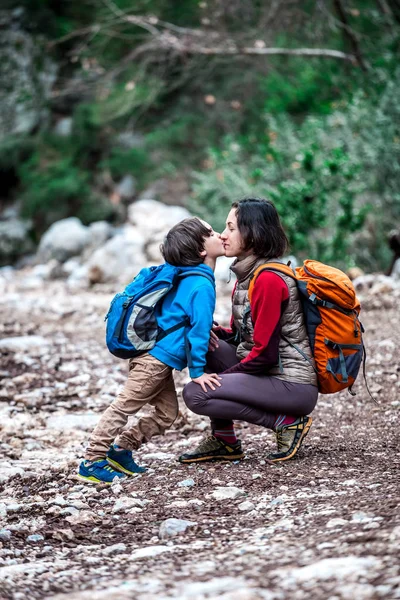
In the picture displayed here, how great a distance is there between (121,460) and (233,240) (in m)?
1.17

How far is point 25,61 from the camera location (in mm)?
18688

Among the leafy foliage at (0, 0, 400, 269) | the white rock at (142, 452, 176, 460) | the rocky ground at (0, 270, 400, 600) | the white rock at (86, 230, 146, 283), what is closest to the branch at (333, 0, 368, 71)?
the leafy foliage at (0, 0, 400, 269)

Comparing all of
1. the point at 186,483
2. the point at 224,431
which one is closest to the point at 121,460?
the point at 186,483

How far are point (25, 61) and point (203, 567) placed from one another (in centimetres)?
1840

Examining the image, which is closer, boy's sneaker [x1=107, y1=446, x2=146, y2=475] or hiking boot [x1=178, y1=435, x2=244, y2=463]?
boy's sneaker [x1=107, y1=446, x2=146, y2=475]

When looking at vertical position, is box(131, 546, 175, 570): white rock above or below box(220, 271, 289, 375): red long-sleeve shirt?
below

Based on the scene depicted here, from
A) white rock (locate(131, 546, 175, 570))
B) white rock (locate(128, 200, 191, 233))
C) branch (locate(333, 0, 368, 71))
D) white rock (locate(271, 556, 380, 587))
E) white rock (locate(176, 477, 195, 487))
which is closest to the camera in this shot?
white rock (locate(271, 556, 380, 587))

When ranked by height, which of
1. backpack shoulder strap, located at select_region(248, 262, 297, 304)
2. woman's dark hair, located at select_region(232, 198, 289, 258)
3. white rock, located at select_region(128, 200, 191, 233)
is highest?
woman's dark hair, located at select_region(232, 198, 289, 258)

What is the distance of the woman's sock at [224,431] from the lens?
11.8 feet

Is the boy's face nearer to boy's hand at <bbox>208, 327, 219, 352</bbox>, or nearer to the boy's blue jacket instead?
the boy's blue jacket

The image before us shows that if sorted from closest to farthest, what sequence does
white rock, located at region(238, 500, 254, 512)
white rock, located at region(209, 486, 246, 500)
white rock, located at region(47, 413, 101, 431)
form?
white rock, located at region(238, 500, 254, 512), white rock, located at region(209, 486, 246, 500), white rock, located at region(47, 413, 101, 431)

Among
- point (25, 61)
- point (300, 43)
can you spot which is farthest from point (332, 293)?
point (25, 61)

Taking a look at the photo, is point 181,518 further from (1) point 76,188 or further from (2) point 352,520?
(1) point 76,188

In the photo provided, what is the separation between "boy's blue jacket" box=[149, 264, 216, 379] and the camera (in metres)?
3.36
